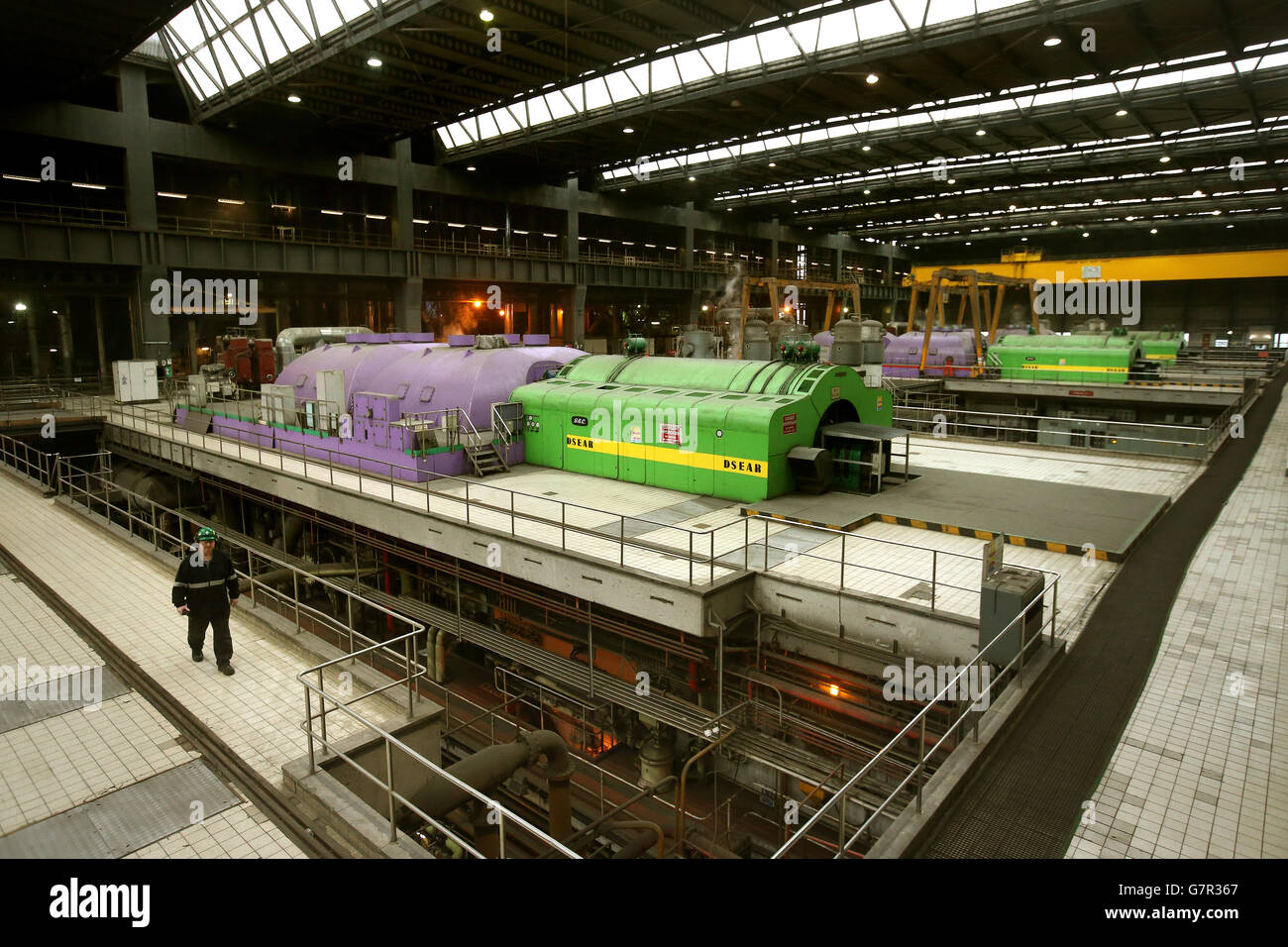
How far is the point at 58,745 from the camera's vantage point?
6.89m

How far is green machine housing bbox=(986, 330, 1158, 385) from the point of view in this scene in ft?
95.5

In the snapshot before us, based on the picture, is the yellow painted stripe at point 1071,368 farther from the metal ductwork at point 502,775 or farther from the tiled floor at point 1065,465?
the metal ductwork at point 502,775

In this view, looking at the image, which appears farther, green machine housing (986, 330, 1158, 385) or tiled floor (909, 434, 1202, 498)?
green machine housing (986, 330, 1158, 385)

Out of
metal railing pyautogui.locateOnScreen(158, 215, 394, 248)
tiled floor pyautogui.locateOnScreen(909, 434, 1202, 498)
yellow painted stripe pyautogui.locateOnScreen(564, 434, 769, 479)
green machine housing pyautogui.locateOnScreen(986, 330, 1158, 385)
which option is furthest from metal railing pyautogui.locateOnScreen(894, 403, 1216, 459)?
metal railing pyautogui.locateOnScreen(158, 215, 394, 248)

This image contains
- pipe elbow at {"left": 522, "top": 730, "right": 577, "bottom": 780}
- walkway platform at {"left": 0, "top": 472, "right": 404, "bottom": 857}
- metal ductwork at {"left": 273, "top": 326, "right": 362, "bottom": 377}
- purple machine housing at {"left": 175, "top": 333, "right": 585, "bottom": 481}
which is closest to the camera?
walkway platform at {"left": 0, "top": 472, "right": 404, "bottom": 857}

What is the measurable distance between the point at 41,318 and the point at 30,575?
2627cm

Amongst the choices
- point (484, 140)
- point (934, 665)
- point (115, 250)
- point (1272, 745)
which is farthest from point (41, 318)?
point (1272, 745)

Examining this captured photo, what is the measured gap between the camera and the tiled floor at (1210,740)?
5262mm

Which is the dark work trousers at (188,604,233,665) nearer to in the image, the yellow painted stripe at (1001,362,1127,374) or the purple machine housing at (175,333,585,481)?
the purple machine housing at (175,333,585,481)

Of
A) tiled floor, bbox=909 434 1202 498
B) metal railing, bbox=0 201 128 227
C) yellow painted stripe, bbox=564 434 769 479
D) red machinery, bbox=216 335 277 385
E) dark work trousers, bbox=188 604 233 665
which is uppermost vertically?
metal railing, bbox=0 201 128 227

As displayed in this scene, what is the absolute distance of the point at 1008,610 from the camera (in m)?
7.59

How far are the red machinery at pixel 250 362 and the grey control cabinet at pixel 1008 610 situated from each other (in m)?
22.6

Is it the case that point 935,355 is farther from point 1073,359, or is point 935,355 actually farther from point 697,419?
point 697,419
